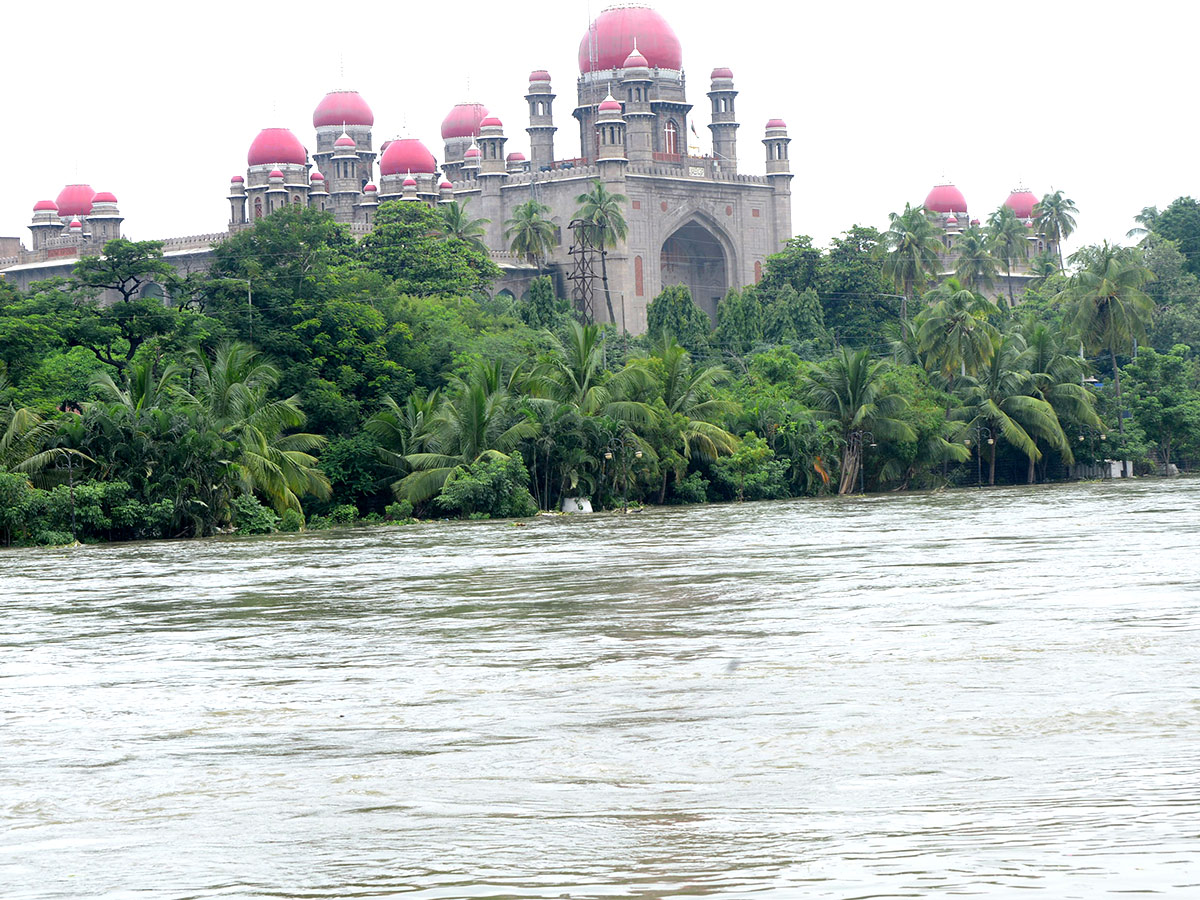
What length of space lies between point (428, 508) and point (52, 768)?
26.6 metres

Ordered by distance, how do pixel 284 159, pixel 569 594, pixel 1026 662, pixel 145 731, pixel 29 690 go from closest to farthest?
pixel 145 731 < pixel 1026 662 < pixel 29 690 < pixel 569 594 < pixel 284 159

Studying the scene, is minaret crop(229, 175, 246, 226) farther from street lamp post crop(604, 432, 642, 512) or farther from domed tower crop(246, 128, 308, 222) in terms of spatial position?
street lamp post crop(604, 432, 642, 512)

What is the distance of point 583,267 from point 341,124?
18167 mm

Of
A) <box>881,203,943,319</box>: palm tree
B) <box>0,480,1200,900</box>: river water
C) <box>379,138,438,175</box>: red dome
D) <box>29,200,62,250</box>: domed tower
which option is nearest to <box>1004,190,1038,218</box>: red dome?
<box>881,203,943,319</box>: palm tree

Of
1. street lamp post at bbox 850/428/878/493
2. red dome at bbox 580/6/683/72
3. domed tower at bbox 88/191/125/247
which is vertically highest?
red dome at bbox 580/6/683/72

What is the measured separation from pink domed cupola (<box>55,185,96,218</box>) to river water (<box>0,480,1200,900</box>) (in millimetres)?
64586

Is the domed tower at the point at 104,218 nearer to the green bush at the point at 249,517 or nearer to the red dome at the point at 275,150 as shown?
the red dome at the point at 275,150

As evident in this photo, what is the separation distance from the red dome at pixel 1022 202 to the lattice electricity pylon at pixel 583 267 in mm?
28403

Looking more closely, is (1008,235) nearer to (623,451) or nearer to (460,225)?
(460,225)

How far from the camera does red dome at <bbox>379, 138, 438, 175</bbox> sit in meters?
70.8

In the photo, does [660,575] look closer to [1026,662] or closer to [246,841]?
[1026,662]

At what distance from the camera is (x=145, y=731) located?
9.02 meters

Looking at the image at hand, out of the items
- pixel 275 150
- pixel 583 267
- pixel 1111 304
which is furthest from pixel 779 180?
pixel 1111 304

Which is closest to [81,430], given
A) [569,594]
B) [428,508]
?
[428,508]
